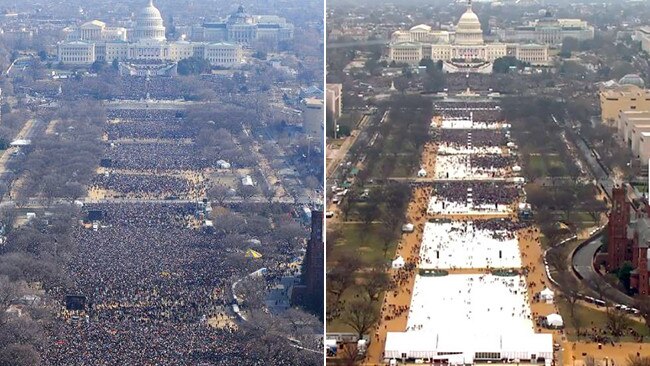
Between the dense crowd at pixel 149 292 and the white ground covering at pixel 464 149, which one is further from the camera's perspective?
the white ground covering at pixel 464 149

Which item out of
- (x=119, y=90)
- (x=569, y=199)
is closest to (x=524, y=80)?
(x=119, y=90)

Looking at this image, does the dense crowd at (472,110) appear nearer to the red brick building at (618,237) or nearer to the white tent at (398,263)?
the red brick building at (618,237)

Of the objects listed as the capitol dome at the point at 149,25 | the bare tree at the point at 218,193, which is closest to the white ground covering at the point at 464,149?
the bare tree at the point at 218,193

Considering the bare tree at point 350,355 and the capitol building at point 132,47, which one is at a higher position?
the bare tree at point 350,355

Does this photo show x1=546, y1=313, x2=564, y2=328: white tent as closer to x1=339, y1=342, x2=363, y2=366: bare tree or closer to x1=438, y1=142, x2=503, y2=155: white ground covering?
x1=339, y1=342, x2=363, y2=366: bare tree

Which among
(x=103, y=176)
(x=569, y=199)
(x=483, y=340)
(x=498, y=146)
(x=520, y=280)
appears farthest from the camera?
(x=498, y=146)

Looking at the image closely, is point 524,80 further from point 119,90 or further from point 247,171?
point 247,171

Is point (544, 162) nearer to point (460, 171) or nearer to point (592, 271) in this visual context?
point (460, 171)
